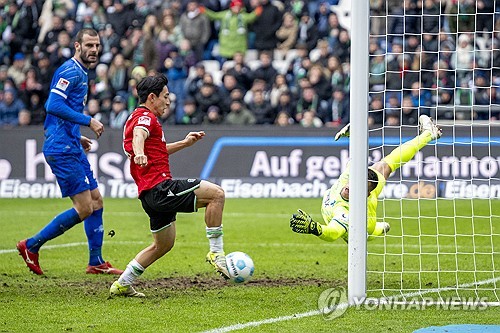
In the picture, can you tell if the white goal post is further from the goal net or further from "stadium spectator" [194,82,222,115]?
"stadium spectator" [194,82,222,115]

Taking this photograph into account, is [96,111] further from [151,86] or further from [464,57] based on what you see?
[151,86]

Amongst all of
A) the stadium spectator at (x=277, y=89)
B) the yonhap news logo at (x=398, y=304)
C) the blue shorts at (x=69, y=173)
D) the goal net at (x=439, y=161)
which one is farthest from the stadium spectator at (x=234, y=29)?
the yonhap news logo at (x=398, y=304)

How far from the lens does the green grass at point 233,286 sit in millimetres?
7457

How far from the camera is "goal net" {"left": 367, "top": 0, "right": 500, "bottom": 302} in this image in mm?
9805

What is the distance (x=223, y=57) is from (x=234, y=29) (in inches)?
30.3

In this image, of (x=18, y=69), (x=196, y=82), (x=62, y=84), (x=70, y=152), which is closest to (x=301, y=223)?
(x=70, y=152)

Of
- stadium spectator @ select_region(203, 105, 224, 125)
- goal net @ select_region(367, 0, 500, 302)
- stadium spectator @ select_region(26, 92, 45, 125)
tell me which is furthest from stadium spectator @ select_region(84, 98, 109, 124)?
goal net @ select_region(367, 0, 500, 302)

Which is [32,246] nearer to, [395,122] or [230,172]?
[230,172]

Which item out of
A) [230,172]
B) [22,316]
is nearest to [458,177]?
[230,172]

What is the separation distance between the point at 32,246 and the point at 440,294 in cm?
442

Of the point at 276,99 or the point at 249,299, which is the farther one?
the point at 276,99

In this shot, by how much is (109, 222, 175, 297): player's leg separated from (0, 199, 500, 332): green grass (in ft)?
0.67

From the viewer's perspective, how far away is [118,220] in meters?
15.8

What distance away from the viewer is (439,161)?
16.8m
